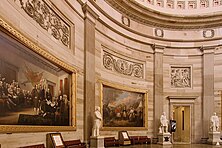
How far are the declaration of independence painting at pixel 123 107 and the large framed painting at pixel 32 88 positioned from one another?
460 centimetres

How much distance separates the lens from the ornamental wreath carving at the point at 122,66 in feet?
56.4

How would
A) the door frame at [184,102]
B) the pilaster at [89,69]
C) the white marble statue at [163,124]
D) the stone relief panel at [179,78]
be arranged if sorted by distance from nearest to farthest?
1. the pilaster at [89,69]
2. the white marble statue at [163,124]
3. the door frame at [184,102]
4. the stone relief panel at [179,78]

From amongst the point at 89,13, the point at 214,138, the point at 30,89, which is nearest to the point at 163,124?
the point at 214,138

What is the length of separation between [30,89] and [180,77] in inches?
605

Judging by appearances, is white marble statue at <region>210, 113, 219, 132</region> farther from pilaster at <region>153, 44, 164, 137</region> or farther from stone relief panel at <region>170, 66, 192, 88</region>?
pilaster at <region>153, 44, 164, 137</region>

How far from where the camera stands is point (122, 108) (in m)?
18.2

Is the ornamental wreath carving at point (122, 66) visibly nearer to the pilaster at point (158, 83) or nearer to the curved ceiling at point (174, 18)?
the pilaster at point (158, 83)

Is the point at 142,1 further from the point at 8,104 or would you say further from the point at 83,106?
the point at 8,104

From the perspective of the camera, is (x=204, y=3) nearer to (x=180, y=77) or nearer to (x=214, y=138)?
(x=180, y=77)

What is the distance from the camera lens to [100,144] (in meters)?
13.6

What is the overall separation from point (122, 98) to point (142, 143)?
3.43m

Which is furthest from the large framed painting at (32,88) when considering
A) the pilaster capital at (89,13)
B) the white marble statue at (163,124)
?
the white marble statue at (163,124)

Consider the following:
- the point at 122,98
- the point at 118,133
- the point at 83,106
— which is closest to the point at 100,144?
the point at 83,106

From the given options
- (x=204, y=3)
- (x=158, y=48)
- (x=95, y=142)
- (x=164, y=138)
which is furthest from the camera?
(x=204, y=3)
